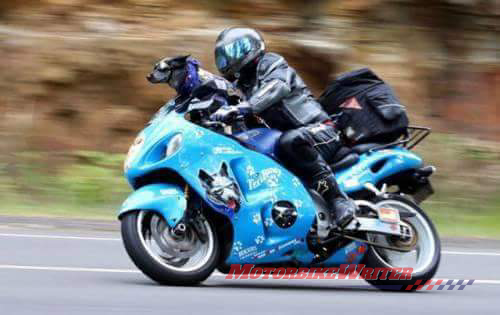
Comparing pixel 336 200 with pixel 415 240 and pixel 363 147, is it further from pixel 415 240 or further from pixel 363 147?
pixel 415 240

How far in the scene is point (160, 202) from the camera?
295 inches

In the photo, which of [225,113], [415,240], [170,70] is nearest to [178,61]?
[170,70]

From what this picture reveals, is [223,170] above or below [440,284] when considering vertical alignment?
above

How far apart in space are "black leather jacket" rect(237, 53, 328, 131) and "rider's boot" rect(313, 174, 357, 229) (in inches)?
17.6

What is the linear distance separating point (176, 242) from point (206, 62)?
9191 millimetres

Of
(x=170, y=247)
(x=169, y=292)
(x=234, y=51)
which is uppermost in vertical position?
(x=234, y=51)

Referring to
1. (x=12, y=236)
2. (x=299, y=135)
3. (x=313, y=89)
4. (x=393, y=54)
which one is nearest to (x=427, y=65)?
(x=393, y=54)

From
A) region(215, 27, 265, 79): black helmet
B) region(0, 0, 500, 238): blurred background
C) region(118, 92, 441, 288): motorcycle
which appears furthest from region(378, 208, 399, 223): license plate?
region(0, 0, 500, 238): blurred background

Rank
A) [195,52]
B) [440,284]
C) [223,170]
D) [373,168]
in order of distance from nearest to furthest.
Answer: [223,170] < [373,168] < [440,284] < [195,52]

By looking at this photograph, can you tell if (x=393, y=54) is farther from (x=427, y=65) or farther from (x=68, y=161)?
(x=68, y=161)

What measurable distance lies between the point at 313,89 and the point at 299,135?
9.76 metres

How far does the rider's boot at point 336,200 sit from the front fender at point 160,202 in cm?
102

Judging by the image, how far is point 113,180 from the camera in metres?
14.8

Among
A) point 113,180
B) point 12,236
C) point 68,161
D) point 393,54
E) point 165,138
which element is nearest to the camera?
point 165,138
